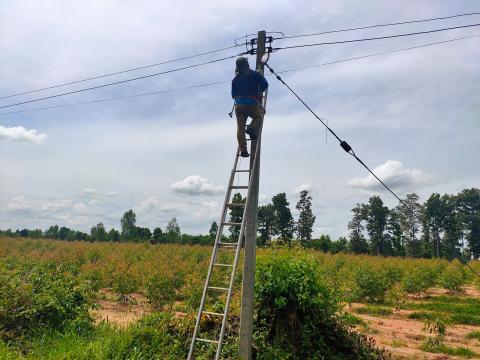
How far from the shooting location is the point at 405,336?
9.75m

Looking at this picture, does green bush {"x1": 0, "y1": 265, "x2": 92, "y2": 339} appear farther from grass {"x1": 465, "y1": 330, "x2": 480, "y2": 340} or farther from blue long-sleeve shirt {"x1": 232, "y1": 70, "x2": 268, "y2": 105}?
grass {"x1": 465, "y1": 330, "x2": 480, "y2": 340}

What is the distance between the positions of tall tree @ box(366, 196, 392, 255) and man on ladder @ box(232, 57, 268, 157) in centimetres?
5145

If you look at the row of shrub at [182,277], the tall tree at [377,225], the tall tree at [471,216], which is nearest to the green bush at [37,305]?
the row of shrub at [182,277]

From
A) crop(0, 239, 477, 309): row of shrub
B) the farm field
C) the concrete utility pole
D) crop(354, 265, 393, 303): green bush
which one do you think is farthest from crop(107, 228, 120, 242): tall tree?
the concrete utility pole

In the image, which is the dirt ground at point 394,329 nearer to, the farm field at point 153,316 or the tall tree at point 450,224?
the farm field at point 153,316

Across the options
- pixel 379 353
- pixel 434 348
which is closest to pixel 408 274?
pixel 434 348

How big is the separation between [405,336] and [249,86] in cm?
772

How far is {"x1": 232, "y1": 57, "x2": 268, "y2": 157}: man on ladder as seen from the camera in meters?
6.26

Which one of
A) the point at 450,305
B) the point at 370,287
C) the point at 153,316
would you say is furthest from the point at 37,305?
the point at 450,305

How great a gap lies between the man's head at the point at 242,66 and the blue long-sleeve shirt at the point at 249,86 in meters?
0.06

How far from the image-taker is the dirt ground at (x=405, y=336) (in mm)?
8211

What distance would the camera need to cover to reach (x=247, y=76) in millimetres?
6273

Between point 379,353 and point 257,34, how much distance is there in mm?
6342

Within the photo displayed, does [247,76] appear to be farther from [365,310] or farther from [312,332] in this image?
[365,310]
